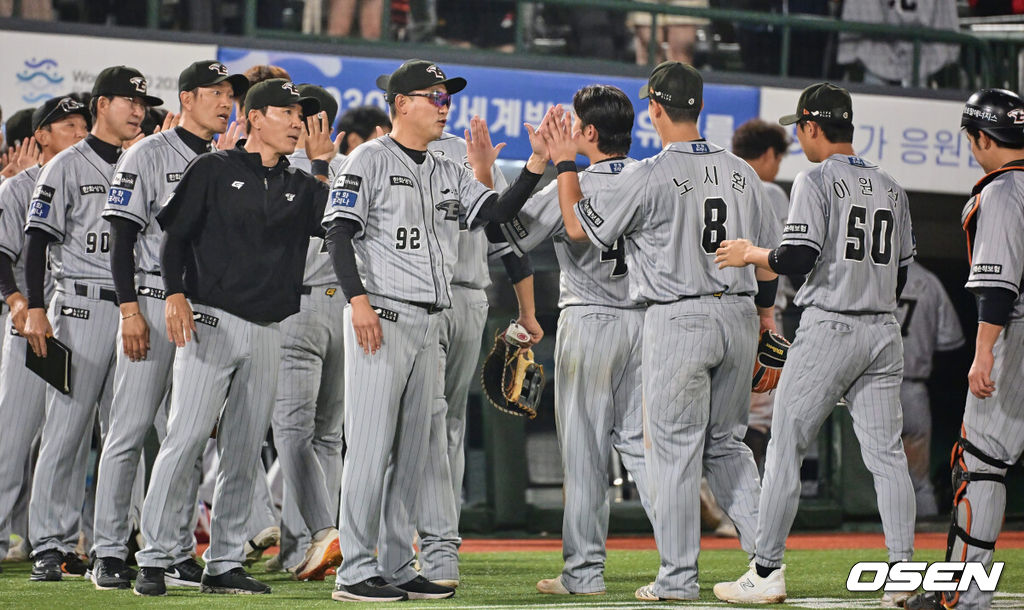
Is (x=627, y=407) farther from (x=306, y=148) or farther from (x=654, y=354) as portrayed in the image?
(x=306, y=148)

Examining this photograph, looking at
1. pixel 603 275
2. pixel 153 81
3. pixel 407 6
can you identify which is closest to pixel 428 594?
pixel 603 275

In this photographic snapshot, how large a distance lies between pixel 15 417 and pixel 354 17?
19.1ft

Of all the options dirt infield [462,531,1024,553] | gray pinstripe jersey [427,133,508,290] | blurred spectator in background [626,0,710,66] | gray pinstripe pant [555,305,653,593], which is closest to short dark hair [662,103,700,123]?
gray pinstripe pant [555,305,653,593]

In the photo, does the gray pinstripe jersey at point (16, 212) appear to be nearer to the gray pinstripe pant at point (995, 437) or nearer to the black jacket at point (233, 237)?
the black jacket at point (233, 237)

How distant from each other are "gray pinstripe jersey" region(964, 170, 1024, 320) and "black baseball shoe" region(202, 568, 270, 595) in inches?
114

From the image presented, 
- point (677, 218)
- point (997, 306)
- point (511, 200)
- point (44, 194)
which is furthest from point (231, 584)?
point (997, 306)

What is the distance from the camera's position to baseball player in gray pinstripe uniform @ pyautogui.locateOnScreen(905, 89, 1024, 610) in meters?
4.45

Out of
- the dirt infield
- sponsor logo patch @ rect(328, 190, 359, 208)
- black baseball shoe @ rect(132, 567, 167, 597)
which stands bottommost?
the dirt infield

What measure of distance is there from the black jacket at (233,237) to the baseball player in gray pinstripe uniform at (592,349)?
2.97ft

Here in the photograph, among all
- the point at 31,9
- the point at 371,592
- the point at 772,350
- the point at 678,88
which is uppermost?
the point at 31,9

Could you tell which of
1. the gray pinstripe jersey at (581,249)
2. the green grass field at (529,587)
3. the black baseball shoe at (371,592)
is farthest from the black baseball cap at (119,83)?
the black baseball shoe at (371,592)

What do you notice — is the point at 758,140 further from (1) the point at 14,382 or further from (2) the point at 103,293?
(1) the point at 14,382

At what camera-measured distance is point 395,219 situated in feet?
16.6

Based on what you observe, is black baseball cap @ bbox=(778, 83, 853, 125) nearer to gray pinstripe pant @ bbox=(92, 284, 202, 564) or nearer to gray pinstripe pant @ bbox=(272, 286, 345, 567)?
gray pinstripe pant @ bbox=(272, 286, 345, 567)
